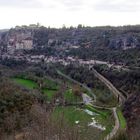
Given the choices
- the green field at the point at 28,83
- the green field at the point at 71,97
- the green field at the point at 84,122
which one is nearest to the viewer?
the green field at the point at 84,122

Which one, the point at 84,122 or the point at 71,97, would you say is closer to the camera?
the point at 84,122

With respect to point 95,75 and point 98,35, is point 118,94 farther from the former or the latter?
point 98,35

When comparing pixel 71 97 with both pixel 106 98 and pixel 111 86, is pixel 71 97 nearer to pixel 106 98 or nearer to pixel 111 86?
pixel 106 98

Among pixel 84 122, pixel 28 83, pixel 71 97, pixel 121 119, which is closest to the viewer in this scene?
pixel 84 122

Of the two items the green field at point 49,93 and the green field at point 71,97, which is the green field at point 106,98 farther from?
the green field at point 49,93

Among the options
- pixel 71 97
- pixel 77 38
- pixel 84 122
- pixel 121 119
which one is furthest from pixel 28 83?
pixel 77 38

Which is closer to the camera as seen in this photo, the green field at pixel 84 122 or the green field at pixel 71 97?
the green field at pixel 84 122

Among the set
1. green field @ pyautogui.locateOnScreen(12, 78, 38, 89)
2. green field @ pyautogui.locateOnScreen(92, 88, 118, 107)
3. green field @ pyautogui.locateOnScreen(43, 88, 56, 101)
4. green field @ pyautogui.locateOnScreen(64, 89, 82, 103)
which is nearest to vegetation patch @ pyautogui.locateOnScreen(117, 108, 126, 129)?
green field @ pyautogui.locateOnScreen(92, 88, 118, 107)

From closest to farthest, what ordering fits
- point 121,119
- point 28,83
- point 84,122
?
point 84,122
point 121,119
point 28,83

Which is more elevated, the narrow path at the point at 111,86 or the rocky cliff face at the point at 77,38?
the rocky cliff face at the point at 77,38

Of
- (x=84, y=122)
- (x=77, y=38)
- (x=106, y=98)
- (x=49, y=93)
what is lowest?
(x=106, y=98)

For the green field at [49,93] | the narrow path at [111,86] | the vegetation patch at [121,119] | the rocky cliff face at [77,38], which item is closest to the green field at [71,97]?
the green field at [49,93]

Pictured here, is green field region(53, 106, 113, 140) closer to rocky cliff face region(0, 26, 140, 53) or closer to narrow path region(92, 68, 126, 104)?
narrow path region(92, 68, 126, 104)
